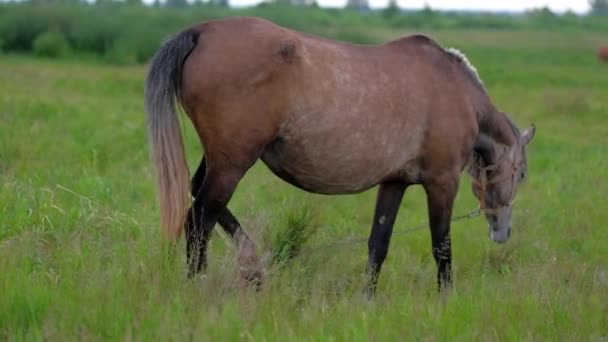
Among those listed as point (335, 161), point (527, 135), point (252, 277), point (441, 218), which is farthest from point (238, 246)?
Answer: point (527, 135)

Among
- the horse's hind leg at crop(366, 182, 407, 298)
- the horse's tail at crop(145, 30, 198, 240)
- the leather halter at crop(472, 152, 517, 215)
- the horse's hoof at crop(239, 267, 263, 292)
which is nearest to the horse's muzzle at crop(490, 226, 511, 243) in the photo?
the leather halter at crop(472, 152, 517, 215)

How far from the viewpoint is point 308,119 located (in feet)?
16.3

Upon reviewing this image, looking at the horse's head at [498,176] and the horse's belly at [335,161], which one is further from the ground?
the horse's belly at [335,161]

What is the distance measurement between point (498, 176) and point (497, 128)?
0.36 metres

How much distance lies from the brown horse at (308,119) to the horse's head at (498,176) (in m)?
0.42

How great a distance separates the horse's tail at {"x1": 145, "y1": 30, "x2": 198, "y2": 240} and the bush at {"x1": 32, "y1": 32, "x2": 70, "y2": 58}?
919 inches

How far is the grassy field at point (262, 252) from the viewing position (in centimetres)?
405

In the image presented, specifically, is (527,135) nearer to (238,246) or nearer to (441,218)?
(441,218)

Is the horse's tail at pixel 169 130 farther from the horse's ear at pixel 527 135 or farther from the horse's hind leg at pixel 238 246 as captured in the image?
the horse's ear at pixel 527 135

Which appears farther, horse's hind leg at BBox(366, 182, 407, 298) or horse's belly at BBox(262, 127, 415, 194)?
horse's hind leg at BBox(366, 182, 407, 298)

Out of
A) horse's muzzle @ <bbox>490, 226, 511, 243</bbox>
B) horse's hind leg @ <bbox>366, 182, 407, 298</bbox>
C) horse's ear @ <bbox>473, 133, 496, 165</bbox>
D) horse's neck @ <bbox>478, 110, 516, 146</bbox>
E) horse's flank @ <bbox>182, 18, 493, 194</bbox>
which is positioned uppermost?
horse's flank @ <bbox>182, 18, 493, 194</bbox>

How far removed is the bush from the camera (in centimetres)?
2712

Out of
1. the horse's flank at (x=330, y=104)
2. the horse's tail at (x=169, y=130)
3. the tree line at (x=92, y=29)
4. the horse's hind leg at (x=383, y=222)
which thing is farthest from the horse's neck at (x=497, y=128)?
the tree line at (x=92, y=29)

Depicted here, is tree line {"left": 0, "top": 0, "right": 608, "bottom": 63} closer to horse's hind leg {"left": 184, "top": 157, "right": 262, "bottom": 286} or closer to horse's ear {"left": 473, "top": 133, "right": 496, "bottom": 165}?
horse's ear {"left": 473, "top": 133, "right": 496, "bottom": 165}
